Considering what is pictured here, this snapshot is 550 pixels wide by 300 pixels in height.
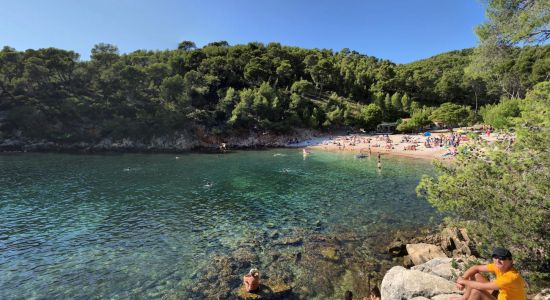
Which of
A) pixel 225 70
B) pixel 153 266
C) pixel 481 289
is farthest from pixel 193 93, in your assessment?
pixel 481 289

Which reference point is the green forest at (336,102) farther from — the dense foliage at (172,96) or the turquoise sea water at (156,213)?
the turquoise sea water at (156,213)

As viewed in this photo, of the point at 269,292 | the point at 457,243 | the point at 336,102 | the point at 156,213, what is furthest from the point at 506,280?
the point at 336,102

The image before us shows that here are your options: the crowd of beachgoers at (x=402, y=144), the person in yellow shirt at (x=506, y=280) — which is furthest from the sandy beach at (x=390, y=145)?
the person in yellow shirt at (x=506, y=280)

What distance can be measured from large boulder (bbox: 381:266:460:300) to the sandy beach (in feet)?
139

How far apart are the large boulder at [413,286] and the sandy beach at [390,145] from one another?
42247mm

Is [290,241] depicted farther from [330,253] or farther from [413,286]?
[413,286]

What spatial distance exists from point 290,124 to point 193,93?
90.5ft

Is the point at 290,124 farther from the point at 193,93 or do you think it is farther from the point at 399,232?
the point at 399,232

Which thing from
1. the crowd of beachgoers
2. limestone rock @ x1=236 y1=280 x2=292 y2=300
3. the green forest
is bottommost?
limestone rock @ x1=236 y1=280 x2=292 y2=300

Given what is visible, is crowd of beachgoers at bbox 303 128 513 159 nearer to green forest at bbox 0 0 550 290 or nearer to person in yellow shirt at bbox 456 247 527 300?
green forest at bbox 0 0 550 290

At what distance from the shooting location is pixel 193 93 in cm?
7994

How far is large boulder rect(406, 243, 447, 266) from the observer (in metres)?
15.3

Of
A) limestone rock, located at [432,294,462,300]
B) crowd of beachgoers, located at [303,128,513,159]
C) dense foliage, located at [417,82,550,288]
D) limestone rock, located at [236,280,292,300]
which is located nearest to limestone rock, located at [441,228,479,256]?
dense foliage, located at [417,82,550,288]

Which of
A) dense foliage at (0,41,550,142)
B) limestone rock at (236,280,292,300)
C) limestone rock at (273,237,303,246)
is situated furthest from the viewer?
dense foliage at (0,41,550,142)
